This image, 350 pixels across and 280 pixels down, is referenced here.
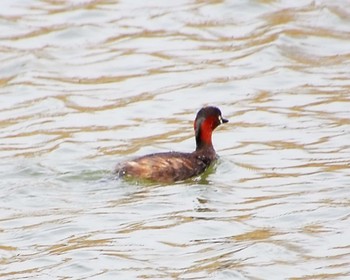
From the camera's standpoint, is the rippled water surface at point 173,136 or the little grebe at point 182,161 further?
the little grebe at point 182,161

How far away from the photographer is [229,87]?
1603cm

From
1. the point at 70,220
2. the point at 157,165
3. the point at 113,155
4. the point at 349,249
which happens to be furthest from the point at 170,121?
the point at 349,249

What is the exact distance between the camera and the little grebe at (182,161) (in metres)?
12.8

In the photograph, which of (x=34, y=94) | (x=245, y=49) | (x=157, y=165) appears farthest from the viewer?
(x=245, y=49)

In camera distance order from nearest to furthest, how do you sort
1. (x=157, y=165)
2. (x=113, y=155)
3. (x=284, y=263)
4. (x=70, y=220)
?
1. (x=284, y=263)
2. (x=70, y=220)
3. (x=157, y=165)
4. (x=113, y=155)

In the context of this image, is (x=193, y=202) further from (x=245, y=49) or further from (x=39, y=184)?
(x=245, y=49)

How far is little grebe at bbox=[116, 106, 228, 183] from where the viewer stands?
42.1 feet

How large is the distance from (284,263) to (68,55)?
7.46m

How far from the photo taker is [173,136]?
572 inches

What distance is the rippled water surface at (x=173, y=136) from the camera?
1080 centimetres

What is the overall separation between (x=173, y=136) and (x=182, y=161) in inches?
56.7

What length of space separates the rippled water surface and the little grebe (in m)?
0.11

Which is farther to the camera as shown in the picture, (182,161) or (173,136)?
(173,136)

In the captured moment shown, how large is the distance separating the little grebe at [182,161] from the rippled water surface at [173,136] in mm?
105
